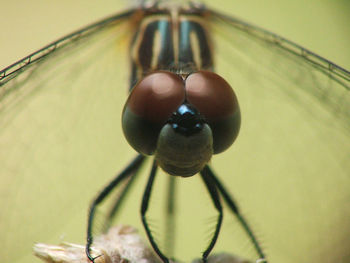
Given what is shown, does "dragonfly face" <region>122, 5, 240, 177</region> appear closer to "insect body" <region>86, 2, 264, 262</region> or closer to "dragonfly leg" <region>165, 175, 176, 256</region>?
"insect body" <region>86, 2, 264, 262</region>

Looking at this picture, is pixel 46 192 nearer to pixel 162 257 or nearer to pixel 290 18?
pixel 162 257

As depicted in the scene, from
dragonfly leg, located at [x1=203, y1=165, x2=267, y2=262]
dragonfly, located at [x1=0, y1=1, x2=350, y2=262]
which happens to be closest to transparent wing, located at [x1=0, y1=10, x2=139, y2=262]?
dragonfly, located at [x1=0, y1=1, x2=350, y2=262]

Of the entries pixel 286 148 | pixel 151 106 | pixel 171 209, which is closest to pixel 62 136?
pixel 171 209

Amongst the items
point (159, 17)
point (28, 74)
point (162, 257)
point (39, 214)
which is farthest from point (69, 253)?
point (159, 17)

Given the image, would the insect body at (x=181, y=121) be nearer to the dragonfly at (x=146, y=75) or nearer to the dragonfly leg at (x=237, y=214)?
the dragonfly at (x=146, y=75)

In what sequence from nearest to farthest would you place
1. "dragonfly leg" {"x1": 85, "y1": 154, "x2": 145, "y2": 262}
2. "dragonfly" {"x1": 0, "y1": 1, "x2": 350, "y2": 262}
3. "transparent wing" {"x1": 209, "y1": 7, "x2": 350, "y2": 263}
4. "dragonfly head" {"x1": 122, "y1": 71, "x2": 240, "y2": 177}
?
"dragonfly head" {"x1": 122, "y1": 71, "x2": 240, "y2": 177} → "dragonfly leg" {"x1": 85, "y1": 154, "x2": 145, "y2": 262} → "dragonfly" {"x1": 0, "y1": 1, "x2": 350, "y2": 262} → "transparent wing" {"x1": 209, "y1": 7, "x2": 350, "y2": 263}

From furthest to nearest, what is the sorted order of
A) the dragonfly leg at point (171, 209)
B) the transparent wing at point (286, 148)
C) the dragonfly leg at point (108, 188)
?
the dragonfly leg at point (171, 209)
the transparent wing at point (286, 148)
the dragonfly leg at point (108, 188)

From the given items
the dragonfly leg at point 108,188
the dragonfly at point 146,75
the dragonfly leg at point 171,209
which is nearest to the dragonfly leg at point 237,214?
the dragonfly at point 146,75

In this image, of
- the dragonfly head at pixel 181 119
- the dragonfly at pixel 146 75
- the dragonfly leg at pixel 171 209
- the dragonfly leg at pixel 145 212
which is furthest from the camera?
the dragonfly leg at pixel 171 209
